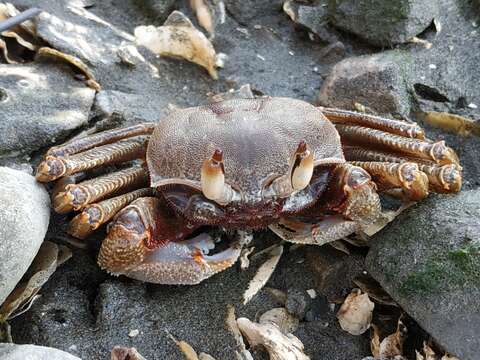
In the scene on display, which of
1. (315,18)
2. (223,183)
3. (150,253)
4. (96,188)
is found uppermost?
(223,183)

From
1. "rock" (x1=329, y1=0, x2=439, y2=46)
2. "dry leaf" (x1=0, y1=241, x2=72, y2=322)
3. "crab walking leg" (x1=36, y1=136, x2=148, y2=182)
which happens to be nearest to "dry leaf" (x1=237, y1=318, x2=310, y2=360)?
"dry leaf" (x1=0, y1=241, x2=72, y2=322)

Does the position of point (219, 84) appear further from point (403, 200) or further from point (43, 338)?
point (43, 338)

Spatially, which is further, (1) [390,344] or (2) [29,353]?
(1) [390,344]

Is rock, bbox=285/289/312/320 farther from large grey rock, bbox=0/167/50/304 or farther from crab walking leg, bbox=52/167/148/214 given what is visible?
large grey rock, bbox=0/167/50/304

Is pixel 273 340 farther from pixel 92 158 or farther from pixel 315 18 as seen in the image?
pixel 315 18

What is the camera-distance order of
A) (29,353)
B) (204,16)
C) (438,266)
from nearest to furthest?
(29,353) < (438,266) < (204,16)

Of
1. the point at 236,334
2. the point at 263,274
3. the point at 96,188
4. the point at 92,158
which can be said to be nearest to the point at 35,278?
the point at 96,188

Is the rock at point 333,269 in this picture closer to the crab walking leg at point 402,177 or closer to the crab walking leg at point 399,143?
the crab walking leg at point 402,177

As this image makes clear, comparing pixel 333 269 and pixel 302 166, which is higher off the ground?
pixel 302 166

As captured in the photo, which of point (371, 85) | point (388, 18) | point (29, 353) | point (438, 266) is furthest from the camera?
point (388, 18)
